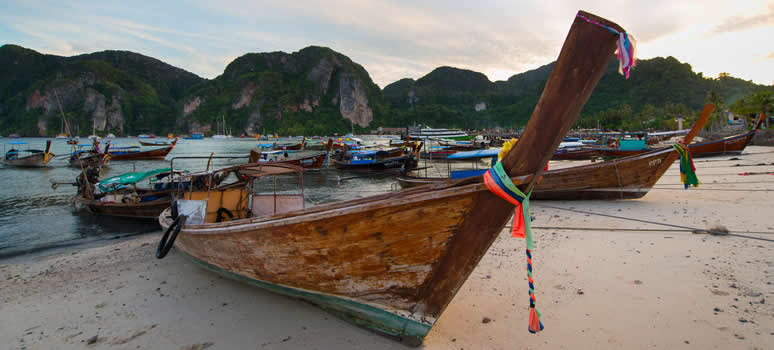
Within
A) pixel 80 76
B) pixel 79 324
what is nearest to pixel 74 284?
pixel 79 324

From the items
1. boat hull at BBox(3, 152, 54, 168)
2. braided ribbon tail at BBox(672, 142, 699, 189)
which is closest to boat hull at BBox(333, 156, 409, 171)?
braided ribbon tail at BBox(672, 142, 699, 189)

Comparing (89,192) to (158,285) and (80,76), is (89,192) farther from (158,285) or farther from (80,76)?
(80,76)

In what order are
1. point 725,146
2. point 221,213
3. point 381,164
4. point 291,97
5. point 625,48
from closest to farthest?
point 625,48, point 221,213, point 725,146, point 381,164, point 291,97

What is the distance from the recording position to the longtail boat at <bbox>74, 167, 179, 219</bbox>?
10344 mm

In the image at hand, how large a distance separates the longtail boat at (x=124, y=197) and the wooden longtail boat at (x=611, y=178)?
11850mm

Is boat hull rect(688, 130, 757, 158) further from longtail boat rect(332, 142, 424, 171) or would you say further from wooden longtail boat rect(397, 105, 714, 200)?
longtail boat rect(332, 142, 424, 171)

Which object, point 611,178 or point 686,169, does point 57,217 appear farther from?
point 686,169

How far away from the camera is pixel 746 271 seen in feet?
13.1

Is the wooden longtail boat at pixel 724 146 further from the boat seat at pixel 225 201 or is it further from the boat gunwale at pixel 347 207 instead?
the boat seat at pixel 225 201

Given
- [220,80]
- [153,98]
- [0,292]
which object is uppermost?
[220,80]

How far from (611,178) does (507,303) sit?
6975mm

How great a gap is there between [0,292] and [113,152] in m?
38.9

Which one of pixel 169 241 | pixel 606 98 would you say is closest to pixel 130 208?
pixel 169 241

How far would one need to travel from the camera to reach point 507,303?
12.3ft
